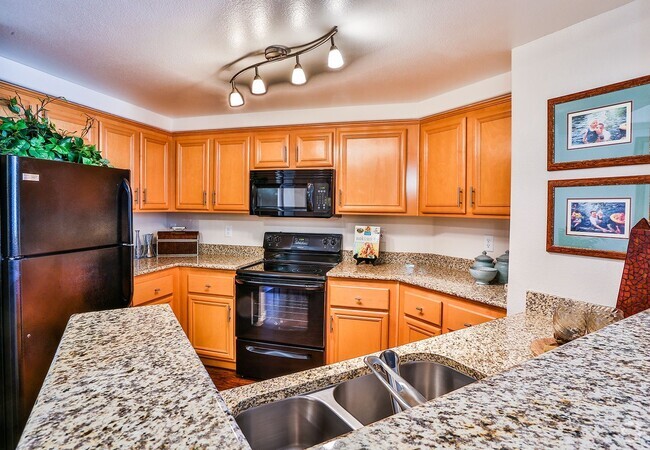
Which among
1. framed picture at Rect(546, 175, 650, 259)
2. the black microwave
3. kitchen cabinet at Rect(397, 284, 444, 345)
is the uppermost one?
the black microwave

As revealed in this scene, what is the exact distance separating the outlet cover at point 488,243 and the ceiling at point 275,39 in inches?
45.2

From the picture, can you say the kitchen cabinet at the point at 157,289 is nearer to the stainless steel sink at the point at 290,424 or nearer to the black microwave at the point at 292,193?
the black microwave at the point at 292,193

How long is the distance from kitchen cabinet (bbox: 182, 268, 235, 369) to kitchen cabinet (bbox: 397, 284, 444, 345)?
4.64 feet

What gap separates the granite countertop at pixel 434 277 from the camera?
6.35 feet

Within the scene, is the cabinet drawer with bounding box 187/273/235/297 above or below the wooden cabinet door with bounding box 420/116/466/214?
below

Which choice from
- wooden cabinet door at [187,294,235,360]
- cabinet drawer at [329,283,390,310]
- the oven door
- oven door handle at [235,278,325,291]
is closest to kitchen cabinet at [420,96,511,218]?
cabinet drawer at [329,283,390,310]

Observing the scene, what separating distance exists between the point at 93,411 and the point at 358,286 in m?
2.12

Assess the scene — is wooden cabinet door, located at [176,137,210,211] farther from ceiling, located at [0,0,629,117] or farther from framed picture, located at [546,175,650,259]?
framed picture, located at [546,175,650,259]

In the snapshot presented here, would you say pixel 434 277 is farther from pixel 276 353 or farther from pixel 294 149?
pixel 294 149

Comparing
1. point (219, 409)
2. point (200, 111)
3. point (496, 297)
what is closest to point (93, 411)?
point (219, 409)

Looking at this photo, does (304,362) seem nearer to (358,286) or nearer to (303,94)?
(358,286)

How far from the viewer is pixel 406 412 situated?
0.36 metres

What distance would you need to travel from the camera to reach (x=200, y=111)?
9.82 ft

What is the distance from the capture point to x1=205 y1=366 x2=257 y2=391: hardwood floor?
8.53ft
